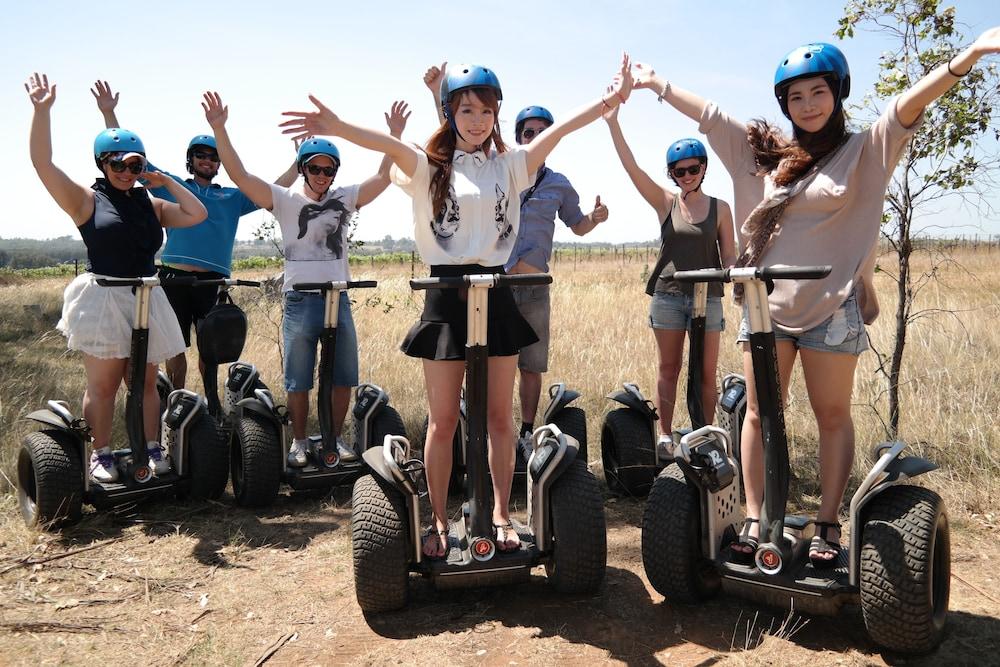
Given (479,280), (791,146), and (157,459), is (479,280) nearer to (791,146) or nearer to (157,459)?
(791,146)

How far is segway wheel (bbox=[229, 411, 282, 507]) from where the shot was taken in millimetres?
4398

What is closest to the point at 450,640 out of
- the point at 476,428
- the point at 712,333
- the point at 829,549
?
the point at 476,428

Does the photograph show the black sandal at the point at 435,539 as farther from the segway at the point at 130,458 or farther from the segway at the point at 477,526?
the segway at the point at 130,458

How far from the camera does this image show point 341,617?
3111mm

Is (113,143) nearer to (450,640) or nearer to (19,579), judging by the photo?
(19,579)

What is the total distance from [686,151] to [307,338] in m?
2.47

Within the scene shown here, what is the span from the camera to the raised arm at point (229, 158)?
161 inches

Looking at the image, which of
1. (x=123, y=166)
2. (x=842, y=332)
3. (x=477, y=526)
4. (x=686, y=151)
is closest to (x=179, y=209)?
(x=123, y=166)

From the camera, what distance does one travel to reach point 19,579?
11.4 ft

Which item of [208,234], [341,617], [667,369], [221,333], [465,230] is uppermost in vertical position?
[208,234]

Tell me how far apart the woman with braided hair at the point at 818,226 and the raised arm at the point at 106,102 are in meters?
3.80

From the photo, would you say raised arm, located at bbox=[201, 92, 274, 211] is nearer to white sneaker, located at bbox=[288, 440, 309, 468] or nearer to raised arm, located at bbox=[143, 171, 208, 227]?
raised arm, located at bbox=[143, 171, 208, 227]

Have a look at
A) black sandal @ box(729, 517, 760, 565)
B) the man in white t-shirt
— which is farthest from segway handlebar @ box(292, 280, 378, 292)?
black sandal @ box(729, 517, 760, 565)

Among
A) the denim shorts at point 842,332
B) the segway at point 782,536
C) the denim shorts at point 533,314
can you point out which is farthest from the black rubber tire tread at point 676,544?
the denim shorts at point 533,314
